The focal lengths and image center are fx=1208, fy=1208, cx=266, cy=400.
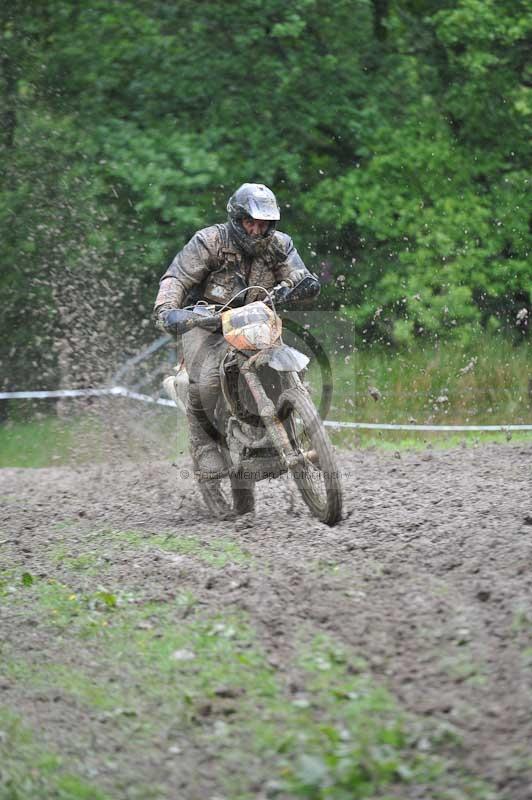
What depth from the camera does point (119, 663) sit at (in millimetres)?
4953

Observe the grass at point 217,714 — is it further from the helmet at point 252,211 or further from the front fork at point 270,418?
the helmet at point 252,211

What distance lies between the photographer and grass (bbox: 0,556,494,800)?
3.60 meters

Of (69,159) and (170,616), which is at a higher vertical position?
(69,159)

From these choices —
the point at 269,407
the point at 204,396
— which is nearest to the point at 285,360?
the point at 269,407

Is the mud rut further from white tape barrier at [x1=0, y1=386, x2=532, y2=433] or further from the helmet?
white tape barrier at [x1=0, y1=386, x2=532, y2=433]

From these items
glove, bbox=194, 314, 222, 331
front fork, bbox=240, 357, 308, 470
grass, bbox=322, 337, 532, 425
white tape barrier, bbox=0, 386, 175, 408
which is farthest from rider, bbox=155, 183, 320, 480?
grass, bbox=322, 337, 532, 425

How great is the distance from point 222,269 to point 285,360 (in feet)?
3.72

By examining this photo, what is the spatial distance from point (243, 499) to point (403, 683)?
4284mm

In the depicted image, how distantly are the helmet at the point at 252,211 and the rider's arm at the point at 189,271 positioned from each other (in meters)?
0.22

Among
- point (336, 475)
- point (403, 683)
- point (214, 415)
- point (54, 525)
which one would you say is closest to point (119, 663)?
point (403, 683)

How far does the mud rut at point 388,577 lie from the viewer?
156 inches

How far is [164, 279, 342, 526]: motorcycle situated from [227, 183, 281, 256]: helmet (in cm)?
33

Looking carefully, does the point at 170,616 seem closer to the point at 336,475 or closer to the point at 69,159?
the point at 336,475

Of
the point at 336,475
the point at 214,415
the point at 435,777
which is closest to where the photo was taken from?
the point at 435,777
